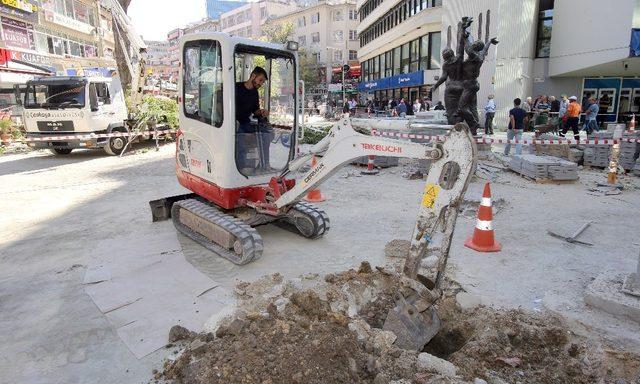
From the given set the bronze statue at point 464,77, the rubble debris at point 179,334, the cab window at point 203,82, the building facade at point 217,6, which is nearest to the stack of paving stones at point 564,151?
the bronze statue at point 464,77

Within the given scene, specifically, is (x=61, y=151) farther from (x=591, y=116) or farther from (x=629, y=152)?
(x=591, y=116)

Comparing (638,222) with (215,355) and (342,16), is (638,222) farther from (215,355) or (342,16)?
(342,16)

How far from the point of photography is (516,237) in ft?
20.5

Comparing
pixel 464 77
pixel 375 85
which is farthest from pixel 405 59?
pixel 464 77

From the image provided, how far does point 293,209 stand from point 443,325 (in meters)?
2.90

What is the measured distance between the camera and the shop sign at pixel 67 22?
30.2 meters

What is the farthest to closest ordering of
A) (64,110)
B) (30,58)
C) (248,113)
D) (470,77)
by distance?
(30,58) → (64,110) → (470,77) → (248,113)

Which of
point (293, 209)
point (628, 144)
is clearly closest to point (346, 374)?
point (293, 209)

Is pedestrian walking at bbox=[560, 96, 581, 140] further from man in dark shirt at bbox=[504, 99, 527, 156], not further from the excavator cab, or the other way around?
the excavator cab

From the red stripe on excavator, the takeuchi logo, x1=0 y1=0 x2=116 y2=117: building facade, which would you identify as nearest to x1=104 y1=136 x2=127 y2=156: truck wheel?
the takeuchi logo

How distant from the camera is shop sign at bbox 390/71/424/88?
32.0 meters

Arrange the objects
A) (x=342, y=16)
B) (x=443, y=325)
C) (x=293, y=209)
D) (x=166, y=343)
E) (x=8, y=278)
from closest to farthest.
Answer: (x=166, y=343) < (x=443, y=325) < (x=8, y=278) < (x=293, y=209) < (x=342, y=16)

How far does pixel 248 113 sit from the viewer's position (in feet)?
19.0

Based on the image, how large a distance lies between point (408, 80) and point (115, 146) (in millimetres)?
24696
